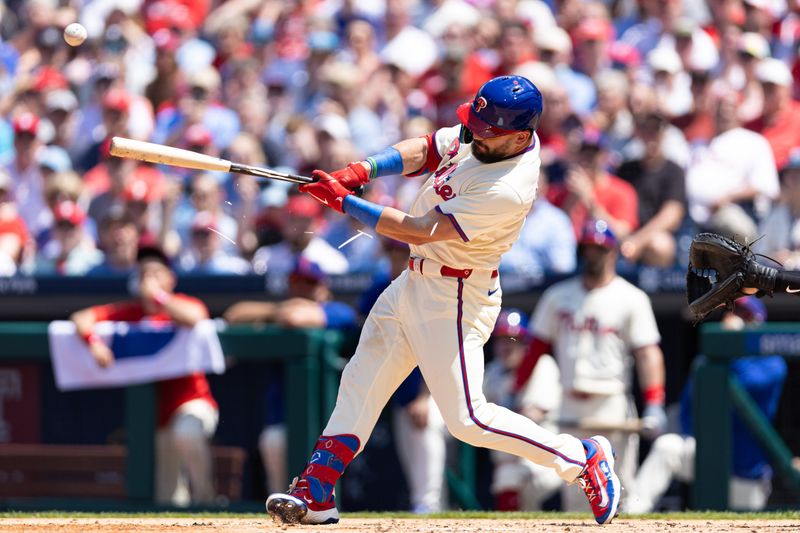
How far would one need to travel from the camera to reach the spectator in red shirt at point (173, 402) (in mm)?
8445

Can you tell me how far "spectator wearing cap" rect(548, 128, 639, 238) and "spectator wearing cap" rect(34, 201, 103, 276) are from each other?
3.08m

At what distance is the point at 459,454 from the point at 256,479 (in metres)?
1.22

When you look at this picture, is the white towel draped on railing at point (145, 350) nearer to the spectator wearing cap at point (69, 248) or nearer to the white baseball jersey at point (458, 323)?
the spectator wearing cap at point (69, 248)

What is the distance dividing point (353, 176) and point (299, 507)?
4.27 feet

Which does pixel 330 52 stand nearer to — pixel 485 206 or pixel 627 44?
pixel 627 44

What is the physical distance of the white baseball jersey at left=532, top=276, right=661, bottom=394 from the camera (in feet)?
27.5

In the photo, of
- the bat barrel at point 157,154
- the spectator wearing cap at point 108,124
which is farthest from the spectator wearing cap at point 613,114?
the bat barrel at point 157,154

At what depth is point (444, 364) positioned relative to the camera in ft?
18.6

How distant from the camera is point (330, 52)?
1110 cm

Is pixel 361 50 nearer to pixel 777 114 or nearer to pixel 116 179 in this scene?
pixel 116 179

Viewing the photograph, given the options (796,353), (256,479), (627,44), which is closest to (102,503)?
(256,479)

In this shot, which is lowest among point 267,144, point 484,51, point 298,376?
point 298,376

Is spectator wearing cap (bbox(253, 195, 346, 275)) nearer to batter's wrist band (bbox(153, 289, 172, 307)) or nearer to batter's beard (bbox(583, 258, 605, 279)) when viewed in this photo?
batter's wrist band (bbox(153, 289, 172, 307))

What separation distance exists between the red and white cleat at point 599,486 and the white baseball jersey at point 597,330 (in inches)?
92.6
